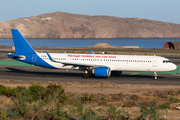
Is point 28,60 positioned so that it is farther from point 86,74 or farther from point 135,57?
point 135,57

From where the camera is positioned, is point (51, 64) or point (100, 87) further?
point (51, 64)

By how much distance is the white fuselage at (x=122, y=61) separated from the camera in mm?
36062

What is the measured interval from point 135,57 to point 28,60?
17.0 metres

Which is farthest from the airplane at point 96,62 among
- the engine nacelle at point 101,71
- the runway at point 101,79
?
the runway at point 101,79

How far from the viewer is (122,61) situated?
1449 inches

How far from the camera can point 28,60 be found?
1522 inches

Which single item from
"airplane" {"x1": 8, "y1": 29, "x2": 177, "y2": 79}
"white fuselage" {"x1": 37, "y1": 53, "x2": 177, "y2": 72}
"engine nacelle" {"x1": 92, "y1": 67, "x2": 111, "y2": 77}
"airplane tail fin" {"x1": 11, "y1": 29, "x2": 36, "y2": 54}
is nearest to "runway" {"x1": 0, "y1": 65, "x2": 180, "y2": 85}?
"engine nacelle" {"x1": 92, "y1": 67, "x2": 111, "y2": 77}

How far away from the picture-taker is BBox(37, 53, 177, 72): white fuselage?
118 feet

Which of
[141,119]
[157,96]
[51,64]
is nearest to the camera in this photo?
[141,119]

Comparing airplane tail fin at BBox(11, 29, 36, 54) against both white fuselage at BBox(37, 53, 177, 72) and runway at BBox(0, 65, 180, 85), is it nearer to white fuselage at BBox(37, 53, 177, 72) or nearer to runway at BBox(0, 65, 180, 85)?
white fuselage at BBox(37, 53, 177, 72)

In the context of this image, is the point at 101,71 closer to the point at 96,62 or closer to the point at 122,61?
the point at 96,62

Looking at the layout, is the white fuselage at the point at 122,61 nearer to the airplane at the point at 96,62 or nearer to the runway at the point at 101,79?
the airplane at the point at 96,62

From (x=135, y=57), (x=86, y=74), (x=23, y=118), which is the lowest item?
(x=23, y=118)

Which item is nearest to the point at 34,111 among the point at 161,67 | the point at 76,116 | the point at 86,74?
the point at 76,116
